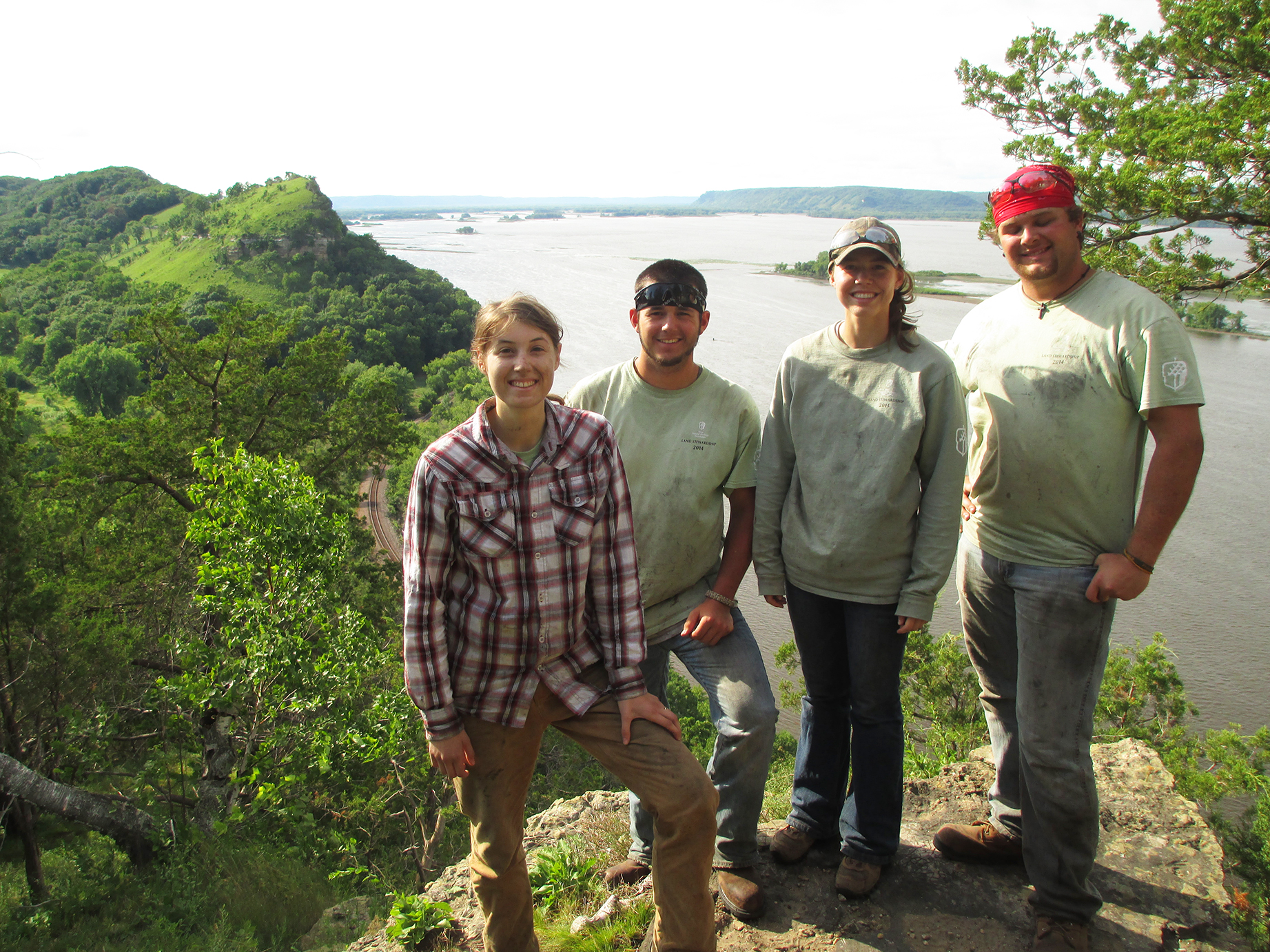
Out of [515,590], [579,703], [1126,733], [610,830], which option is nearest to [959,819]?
[610,830]

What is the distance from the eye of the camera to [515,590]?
2.23 m

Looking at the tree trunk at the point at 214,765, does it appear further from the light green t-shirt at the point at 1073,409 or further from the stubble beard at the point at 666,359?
the light green t-shirt at the point at 1073,409

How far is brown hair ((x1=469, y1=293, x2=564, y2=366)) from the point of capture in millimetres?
2273

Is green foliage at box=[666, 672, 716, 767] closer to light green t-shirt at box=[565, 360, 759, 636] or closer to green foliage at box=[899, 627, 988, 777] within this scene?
green foliage at box=[899, 627, 988, 777]

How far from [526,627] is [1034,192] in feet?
6.78

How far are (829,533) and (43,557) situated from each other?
547 inches

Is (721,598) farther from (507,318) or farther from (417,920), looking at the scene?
(417,920)

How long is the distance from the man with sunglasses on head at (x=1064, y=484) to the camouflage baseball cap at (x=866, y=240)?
0.33 m

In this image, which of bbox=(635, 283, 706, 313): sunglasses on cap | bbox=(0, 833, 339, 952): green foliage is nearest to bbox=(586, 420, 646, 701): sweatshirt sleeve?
bbox=(635, 283, 706, 313): sunglasses on cap

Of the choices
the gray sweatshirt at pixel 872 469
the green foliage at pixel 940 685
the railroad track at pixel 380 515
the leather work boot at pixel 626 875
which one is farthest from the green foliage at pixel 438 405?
the gray sweatshirt at pixel 872 469

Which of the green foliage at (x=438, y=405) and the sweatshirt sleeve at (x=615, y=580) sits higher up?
the sweatshirt sleeve at (x=615, y=580)

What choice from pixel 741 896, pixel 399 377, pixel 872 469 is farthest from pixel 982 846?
pixel 399 377

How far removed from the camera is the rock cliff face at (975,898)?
8.54 ft

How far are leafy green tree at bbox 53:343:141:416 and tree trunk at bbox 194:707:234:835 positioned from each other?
1922 inches
